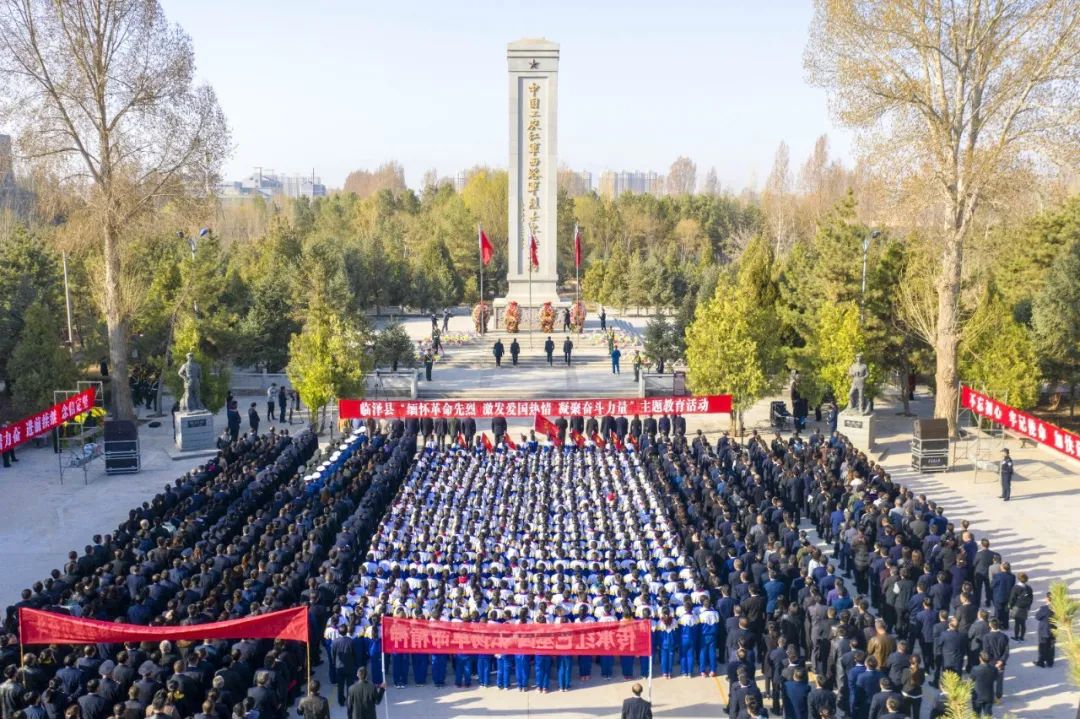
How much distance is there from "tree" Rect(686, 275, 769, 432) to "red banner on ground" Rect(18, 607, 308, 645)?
44.9 ft

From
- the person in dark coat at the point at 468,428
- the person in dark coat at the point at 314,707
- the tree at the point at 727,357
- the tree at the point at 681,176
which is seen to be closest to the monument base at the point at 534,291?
the tree at the point at 727,357

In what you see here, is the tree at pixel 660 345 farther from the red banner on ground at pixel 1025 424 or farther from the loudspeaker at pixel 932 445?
the loudspeaker at pixel 932 445

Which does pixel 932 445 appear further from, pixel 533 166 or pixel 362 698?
pixel 533 166

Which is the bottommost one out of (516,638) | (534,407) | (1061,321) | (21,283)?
(516,638)

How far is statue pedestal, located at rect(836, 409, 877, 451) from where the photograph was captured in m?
20.0

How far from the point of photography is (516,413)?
68.3 ft

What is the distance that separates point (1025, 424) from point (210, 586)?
15.7 meters

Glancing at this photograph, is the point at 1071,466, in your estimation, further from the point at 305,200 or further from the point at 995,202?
the point at 305,200

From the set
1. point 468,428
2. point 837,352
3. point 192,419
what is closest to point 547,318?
point 837,352

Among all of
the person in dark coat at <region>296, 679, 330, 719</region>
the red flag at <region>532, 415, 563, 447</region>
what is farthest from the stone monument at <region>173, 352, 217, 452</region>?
the person in dark coat at <region>296, 679, 330, 719</region>

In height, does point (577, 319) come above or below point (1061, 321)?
above

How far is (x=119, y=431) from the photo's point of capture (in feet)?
60.9

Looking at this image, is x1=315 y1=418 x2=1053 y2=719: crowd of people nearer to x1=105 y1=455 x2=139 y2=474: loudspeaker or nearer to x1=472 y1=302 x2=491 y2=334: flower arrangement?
x1=105 y1=455 x2=139 y2=474: loudspeaker

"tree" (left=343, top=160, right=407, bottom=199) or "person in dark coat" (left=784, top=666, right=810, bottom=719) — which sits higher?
"tree" (left=343, top=160, right=407, bottom=199)
